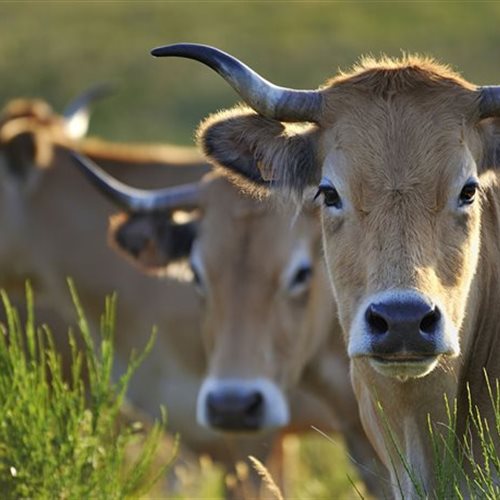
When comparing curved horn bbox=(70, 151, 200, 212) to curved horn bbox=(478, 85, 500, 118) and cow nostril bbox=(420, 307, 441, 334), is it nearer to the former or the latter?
curved horn bbox=(478, 85, 500, 118)

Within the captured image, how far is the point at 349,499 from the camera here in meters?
9.66

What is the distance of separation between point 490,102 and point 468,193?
0.45 metres

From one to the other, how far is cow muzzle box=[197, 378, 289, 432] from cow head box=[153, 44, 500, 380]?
2.55 meters

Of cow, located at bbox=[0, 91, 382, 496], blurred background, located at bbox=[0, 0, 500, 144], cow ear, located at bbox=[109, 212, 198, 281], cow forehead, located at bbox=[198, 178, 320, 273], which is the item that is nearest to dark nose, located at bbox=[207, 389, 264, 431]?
cow forehead, located at bbox=[198, 178, 320, 273]

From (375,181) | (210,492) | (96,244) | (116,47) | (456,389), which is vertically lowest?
(116,47)

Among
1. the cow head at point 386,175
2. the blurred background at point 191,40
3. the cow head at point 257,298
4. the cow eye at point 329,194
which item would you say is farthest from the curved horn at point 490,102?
the blurred background at point 191,40

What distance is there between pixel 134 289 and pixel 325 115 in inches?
206

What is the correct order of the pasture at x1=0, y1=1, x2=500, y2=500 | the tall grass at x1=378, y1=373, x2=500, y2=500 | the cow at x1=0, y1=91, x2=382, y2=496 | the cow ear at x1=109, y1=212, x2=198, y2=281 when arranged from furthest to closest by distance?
the pasture at x1=0, y1=1, x2=500, y2=500
the cow at x1=0, y1=91, x2=382, y2=496
the cow ear at x1=109, y1=212, x2=198, y2=281
the tall grass at x1=378, y1=373, x2=500, y2=500

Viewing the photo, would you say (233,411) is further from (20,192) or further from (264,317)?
(20,192)

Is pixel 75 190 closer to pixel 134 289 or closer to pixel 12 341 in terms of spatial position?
pixel 134 289

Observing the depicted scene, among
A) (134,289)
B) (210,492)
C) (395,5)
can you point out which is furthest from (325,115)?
(395,5)

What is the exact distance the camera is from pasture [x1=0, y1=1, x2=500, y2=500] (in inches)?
1382

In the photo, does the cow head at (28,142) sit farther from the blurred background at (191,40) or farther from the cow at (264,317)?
the blurred background at (191,40)

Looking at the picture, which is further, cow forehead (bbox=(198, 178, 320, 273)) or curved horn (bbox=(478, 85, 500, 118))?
cow forehead (bbox=(198, 178, 320, 273))
